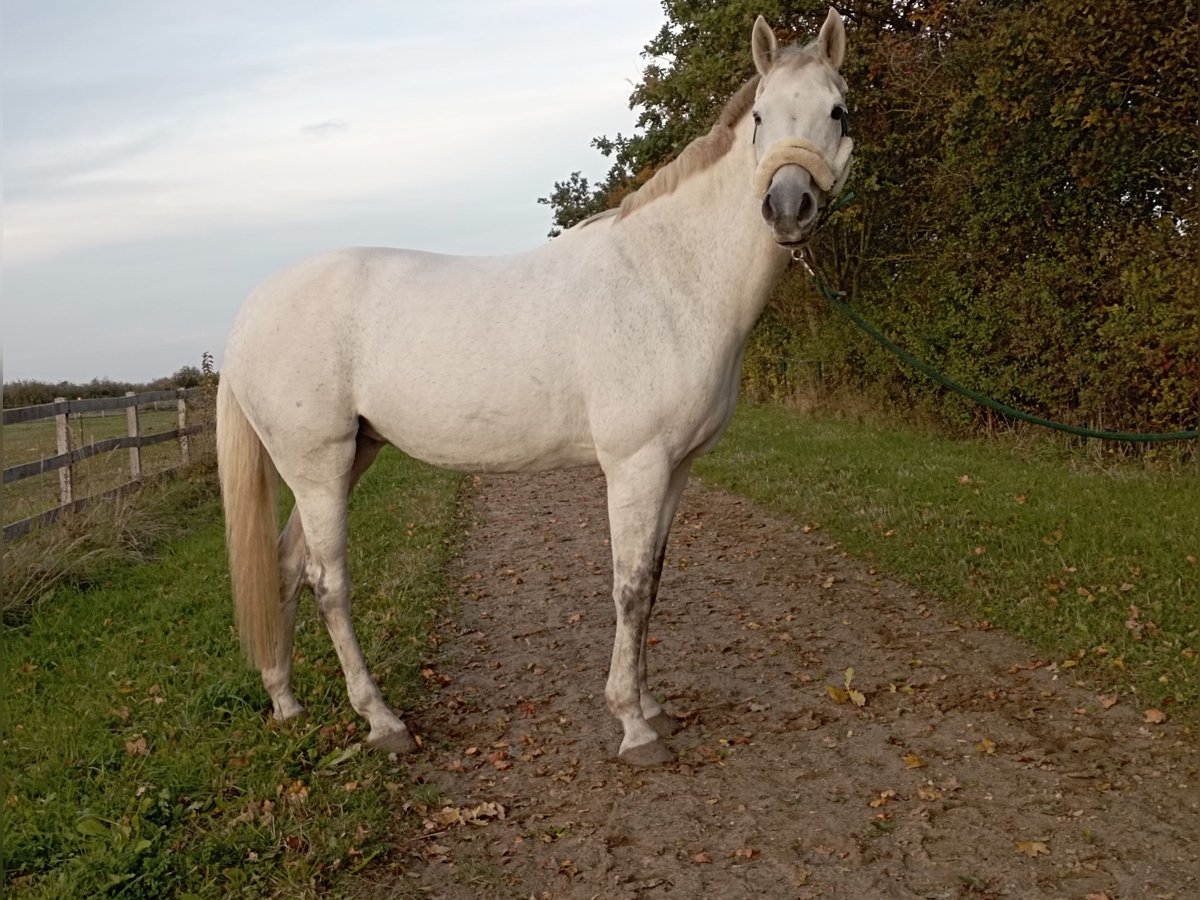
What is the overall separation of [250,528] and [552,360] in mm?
1736

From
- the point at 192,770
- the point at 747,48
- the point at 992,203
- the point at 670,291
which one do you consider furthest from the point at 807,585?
the point at 747,48

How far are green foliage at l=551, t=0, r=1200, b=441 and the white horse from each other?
5714 millimetres

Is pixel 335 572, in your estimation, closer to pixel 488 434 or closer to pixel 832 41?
pixel 488 434

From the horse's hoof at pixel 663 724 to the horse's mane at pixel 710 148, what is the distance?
2.33 metres

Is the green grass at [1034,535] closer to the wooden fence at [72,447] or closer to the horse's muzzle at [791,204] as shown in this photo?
the horse's muzzle at [791,204]

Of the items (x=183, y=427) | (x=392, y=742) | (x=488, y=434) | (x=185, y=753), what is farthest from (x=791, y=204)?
(x=183, y=427)

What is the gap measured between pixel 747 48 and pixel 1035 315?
6.24 m

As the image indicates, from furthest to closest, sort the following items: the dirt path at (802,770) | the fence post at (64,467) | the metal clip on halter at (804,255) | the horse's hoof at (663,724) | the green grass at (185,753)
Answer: the fence post at (64,467)
the horse's hoof at (663,724)
the metal clip on halter at (804,255)
the green grass at (185,753)
the dirt path at (802,770)

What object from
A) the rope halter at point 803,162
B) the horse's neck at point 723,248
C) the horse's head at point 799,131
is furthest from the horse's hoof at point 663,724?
the rope halter at point 803,162

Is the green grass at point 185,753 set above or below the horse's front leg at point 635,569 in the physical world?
below

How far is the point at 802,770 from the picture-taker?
12.6 ft

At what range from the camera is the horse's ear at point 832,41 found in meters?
3.69

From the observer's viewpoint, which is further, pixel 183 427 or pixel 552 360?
pixel 183 427

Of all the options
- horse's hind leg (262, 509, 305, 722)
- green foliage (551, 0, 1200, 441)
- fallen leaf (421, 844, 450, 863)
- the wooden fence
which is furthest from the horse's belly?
green foliage (551, 0, 1200, 441)
